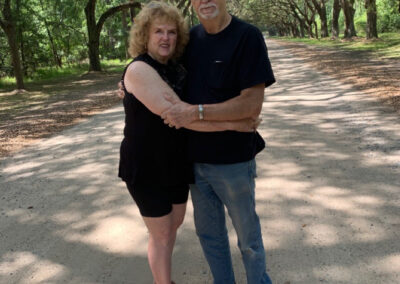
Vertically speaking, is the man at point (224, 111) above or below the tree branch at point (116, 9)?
below

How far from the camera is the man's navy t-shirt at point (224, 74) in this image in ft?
6.25

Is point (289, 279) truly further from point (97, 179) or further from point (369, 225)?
point (97, 179)

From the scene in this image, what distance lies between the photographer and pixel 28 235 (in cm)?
343

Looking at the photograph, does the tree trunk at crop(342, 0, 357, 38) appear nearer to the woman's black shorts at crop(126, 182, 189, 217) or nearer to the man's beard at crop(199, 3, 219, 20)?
the man's beard at crop(199, 3, 219, 20)

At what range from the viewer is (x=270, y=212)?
11.3 feet

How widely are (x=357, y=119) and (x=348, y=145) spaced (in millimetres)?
1440

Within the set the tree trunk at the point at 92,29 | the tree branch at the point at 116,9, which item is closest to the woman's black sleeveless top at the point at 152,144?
the tree branch at the point at 116,9

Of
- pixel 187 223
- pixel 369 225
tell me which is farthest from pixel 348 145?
pixel 187 223

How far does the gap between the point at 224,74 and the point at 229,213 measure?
80 centimetres

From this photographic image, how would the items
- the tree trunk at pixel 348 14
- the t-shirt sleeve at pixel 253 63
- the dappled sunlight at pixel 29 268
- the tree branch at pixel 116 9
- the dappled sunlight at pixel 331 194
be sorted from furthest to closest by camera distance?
the tree trunk at pixel 348 14 → the tree branch at pixel 116 9 → the dappled sunlight at pixel 29 268 → the dappled sunlight at pixel 331 194 → the t-shirt sleeve at pixel 253 63

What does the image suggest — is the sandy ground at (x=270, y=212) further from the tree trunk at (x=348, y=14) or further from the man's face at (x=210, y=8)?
the tree trunk at (x=348, y=14)

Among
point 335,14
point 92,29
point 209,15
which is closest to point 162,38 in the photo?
point 209,15

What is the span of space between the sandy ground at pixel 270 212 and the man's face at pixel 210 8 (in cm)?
173

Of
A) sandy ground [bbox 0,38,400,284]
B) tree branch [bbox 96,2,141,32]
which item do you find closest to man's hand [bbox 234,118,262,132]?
sandy ground [bbox 0,38,400,284]
